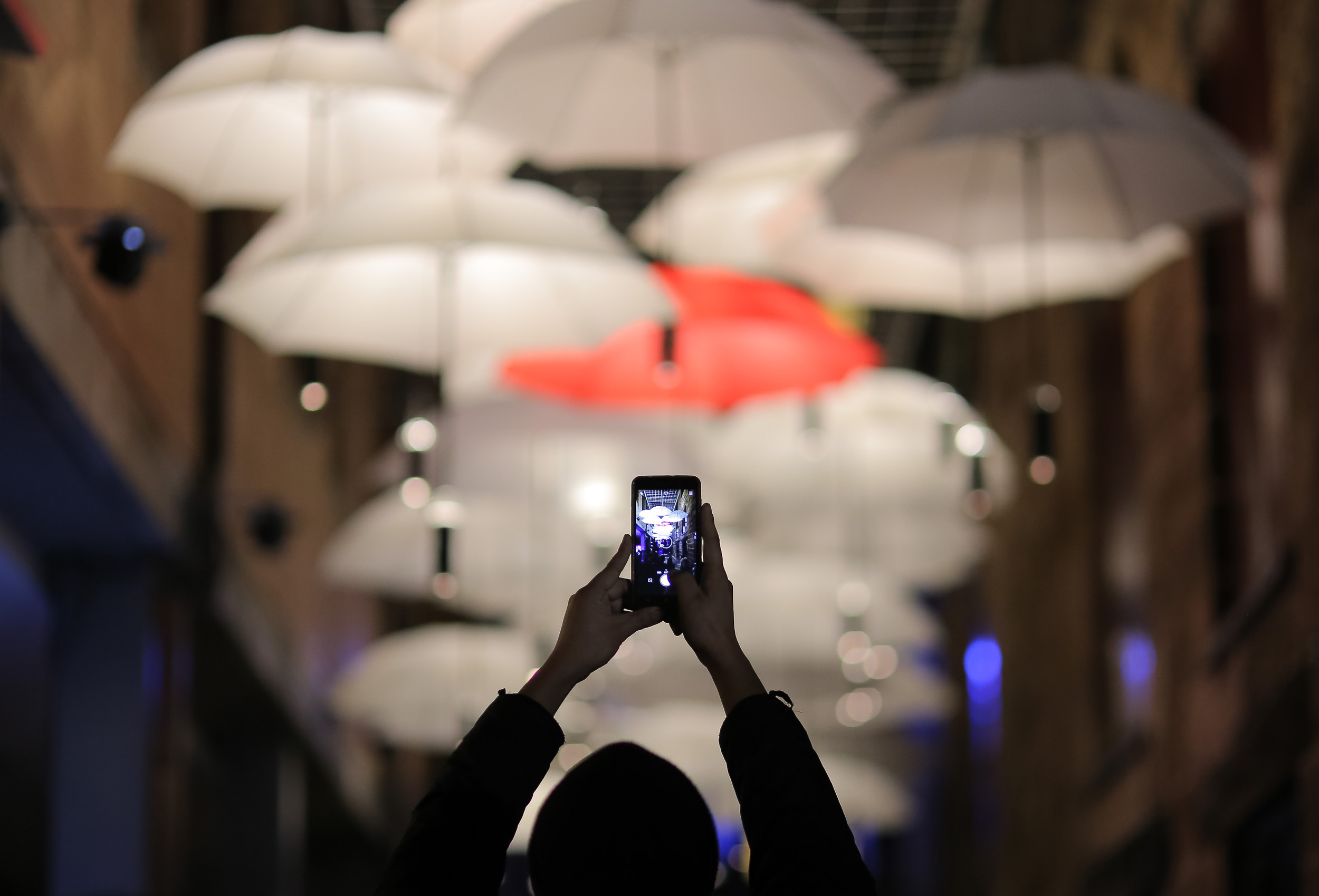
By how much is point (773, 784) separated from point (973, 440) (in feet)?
28.5

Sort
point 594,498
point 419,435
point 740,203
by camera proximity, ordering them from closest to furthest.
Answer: point 740,203 < point 419,435 < point 594,498

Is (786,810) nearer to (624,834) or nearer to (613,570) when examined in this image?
(624,834)

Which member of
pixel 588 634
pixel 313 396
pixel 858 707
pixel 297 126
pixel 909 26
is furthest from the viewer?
pixel 858 707

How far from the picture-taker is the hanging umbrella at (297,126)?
26.6 feet

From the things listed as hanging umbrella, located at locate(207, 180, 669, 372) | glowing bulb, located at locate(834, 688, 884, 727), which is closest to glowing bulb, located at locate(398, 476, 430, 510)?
hanging umbrella, located at locate(207, 180, 669, 372)

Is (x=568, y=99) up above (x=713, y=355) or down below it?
above

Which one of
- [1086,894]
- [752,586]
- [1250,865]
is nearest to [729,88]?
[1250,865]

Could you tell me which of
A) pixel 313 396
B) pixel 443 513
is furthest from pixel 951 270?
pixel 313 396

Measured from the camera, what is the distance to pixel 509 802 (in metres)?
2.20

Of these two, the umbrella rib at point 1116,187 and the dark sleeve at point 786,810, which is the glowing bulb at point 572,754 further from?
the dark sleeve at point 786,810

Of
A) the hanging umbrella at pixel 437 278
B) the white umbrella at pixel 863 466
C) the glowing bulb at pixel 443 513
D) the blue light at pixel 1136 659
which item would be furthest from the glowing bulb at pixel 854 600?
the hanging umbrella at pixel 437 278

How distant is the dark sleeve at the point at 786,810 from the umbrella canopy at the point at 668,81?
217 inches

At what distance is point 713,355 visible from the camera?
1080cm

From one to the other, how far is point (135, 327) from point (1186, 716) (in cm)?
617
